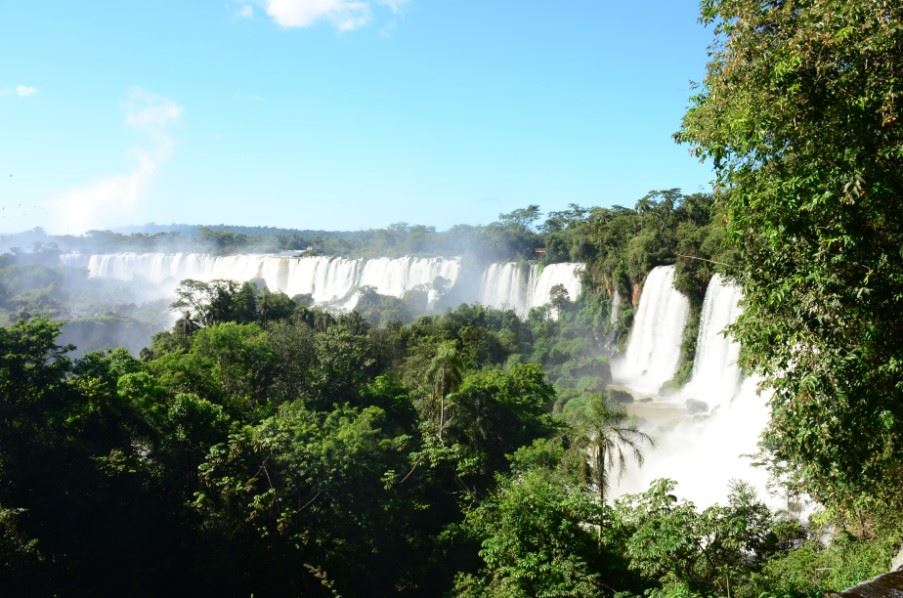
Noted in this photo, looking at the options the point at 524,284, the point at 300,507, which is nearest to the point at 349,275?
the point at 524,284

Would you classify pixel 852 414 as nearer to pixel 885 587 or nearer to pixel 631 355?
pixel 885 587

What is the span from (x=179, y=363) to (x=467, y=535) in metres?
10.5

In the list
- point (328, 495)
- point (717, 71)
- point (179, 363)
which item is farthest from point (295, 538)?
point (717, 71)

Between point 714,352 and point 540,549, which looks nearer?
point 540,549

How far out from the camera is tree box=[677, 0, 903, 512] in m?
5.36

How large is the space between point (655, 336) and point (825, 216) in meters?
27.4

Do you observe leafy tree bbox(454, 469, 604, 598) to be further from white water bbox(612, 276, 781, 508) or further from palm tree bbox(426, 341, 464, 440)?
palm tree bbox(426, 341, 464, 440)

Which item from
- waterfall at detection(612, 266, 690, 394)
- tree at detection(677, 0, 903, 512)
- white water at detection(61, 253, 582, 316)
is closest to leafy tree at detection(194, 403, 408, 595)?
tree at detection(677, 0, 903, 512)

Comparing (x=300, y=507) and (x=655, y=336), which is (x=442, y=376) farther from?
(x=655, y=336)

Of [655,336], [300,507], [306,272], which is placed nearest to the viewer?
[300,507]

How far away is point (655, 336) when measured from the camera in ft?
105

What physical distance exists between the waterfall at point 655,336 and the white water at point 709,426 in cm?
322

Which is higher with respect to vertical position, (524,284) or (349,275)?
(524,284)

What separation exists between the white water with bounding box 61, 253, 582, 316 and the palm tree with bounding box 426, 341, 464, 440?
80.3 ft
